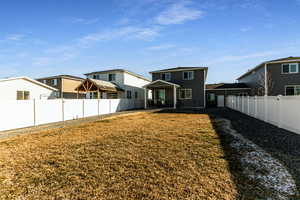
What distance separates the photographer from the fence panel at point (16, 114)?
26.8 feet

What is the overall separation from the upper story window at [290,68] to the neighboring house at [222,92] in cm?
635

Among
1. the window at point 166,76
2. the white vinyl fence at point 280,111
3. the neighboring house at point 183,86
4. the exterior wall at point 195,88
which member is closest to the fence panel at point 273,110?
the white vinyl fence at point 280,111

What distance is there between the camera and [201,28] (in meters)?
13.0

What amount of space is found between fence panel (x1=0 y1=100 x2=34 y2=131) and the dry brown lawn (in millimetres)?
3777

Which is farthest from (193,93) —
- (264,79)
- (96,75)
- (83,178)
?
(83,178)

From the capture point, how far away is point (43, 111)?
10305 millimetres

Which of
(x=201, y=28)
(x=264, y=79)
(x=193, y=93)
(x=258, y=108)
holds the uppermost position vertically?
(x=201, y=28)

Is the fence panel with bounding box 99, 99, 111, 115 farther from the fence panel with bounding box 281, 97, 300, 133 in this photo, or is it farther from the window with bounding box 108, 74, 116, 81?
the fence panel with bounding box 281, 97, 300, 133

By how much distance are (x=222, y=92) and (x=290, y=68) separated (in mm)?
9429

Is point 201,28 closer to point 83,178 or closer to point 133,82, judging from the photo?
point 83,178

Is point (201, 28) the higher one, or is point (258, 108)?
point (201, 28)

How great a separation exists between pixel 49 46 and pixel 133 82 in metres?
14.0

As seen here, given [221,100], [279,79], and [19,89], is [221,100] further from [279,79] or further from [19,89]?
[19,89]

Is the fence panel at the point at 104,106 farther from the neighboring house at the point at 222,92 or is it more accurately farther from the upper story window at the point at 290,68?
the upper story window at the point at 290,68
